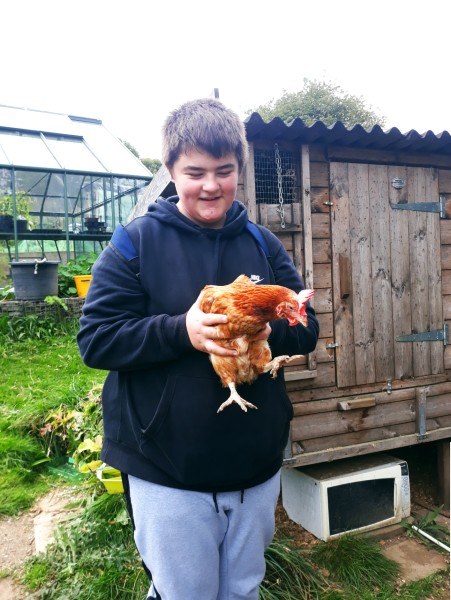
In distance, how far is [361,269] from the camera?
3508 mm

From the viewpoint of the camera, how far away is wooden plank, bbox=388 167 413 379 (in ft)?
11.8

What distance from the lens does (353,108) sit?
23.5 metres

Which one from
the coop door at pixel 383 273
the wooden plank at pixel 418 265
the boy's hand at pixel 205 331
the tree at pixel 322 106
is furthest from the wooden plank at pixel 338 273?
the tree at pixel 322 106

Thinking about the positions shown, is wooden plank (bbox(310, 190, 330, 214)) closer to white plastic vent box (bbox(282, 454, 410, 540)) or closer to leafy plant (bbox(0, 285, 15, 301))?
white plastic vent box (bbox(282, 454, 410, 540))

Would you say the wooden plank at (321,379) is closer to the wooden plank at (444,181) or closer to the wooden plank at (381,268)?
the wooden plank at (381,268)

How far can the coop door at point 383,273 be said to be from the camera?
3.44 meters

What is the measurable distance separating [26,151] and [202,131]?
10.5 metres

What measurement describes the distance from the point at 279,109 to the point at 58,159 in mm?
17272

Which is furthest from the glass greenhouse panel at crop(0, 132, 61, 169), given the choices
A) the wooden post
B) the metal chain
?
the wooden post

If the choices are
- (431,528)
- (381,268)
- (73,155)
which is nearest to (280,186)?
(381,268)

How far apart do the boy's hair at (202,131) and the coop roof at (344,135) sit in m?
1.60

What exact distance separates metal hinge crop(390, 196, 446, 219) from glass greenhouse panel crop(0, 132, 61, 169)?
8.72 metres

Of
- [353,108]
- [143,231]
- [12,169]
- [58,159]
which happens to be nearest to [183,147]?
[143,231]

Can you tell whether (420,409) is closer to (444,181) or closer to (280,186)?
(444,181)
